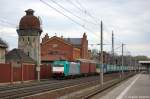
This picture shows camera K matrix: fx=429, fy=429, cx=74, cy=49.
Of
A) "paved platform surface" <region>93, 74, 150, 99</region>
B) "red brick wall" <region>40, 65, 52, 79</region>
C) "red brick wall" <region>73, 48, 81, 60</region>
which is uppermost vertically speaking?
"red brick wall" <region>73, 48, 81, 60</region>

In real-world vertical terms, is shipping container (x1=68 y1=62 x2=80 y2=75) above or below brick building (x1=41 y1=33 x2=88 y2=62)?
below

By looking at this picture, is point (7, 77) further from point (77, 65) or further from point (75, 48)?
point (75, 48)

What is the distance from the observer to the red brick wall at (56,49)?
12012 cm

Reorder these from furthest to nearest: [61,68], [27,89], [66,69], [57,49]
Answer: [57,49] < [66,69] < [61,68] < [27,89]

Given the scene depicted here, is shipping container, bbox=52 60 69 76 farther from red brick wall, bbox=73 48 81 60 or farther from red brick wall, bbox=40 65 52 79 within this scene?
red brick wall, bbox=73 48 81 60

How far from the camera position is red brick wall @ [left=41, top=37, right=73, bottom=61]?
12012cm

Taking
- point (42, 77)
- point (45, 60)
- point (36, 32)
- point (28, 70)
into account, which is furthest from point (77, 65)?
point (45, 60)

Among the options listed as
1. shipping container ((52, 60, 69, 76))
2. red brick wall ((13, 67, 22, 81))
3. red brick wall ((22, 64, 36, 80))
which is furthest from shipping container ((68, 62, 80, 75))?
red brick wall ((13, 67, 22, 81))

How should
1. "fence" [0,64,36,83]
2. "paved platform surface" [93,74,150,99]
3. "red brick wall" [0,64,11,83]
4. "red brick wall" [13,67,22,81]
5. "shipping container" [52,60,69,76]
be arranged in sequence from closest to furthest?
"paved platform surface" [93,74,150,99], "red brick wall" [0,64,11,83], "fence" [0,64,36,83], "red brick wall" [13,67,22,81], "shipping container" [52,60,69,76]

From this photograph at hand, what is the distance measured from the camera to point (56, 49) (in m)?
122

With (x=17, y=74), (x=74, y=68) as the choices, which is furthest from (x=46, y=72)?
(x=17, y=74)

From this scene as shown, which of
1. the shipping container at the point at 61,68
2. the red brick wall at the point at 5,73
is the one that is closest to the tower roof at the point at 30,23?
the shipping container at the point at 61,68

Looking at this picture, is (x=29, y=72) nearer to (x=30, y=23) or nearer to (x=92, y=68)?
(x=92, y=68)

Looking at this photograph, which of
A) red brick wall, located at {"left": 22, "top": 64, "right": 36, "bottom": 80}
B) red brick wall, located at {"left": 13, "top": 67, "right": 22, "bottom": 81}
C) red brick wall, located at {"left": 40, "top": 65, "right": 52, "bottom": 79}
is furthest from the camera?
red brick wall, located at {"left": 40, "top": 65, "right": 52, "bottom": 79}
